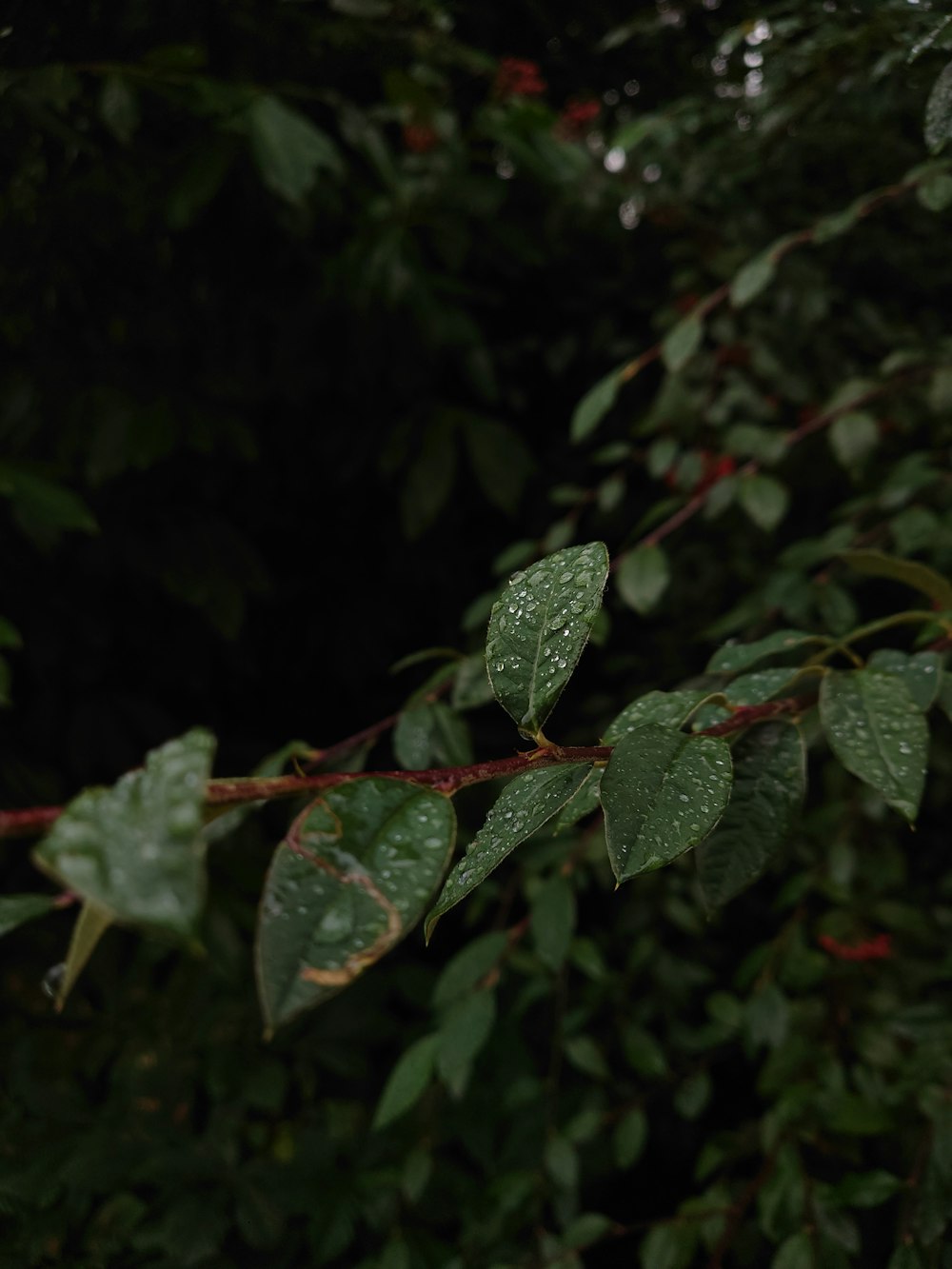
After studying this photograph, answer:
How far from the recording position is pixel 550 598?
0.42 m

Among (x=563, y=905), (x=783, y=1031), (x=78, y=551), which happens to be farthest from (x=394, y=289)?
(x=783, y=1031)

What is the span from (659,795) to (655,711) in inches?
5.0

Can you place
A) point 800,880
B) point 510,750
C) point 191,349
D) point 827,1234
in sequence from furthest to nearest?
1. point 510,750
2. point 191,349
3. point 800,880
4. point 827,1234

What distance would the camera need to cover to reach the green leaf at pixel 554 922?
956 mm

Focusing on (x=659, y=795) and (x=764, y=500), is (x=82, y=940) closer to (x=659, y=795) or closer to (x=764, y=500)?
(x=659, y=795)

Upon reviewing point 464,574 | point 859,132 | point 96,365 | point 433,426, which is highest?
point 96,365

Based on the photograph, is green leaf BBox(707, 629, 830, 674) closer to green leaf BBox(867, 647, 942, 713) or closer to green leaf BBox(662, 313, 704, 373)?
green leaf BBox(867, 647, 942, 713)

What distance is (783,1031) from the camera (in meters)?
1.02

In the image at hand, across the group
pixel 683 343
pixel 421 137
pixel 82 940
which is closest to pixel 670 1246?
pixel 82 940

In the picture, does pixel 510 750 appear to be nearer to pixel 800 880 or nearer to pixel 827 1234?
pixel 800 880

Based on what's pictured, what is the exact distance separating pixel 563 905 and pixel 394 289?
0.82 meters

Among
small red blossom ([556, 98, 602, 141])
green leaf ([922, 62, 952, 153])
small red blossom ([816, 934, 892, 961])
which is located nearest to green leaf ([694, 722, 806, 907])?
green leaf ([922, 62, 952, 153])

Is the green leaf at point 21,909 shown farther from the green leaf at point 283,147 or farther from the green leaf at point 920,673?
the green leaf at point 283,147

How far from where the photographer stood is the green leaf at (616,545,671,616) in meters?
0.95
